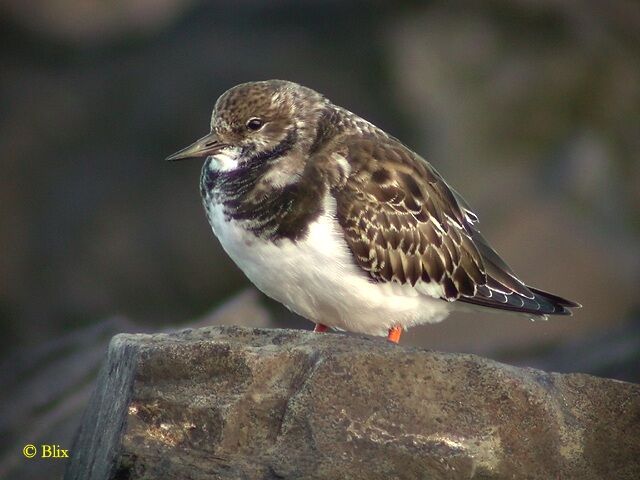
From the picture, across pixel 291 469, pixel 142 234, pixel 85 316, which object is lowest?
pixel 85 316

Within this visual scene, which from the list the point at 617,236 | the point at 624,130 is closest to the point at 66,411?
the point at 617,236

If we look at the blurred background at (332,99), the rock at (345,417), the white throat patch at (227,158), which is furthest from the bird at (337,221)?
the blurred background at (332,99)

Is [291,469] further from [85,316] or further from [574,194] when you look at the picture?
[574,194]

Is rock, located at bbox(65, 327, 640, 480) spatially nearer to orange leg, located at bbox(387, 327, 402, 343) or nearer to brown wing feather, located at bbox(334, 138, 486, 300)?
brown wing feather, located at bbox(334, 138, 486, 300)

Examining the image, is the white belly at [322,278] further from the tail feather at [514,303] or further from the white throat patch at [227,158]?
the tail feather at [514,303]

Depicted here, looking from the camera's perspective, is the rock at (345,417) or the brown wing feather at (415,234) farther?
the brown wing feather at (415,234)

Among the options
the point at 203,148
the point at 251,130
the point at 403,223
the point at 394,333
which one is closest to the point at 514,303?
the point at 394,333
